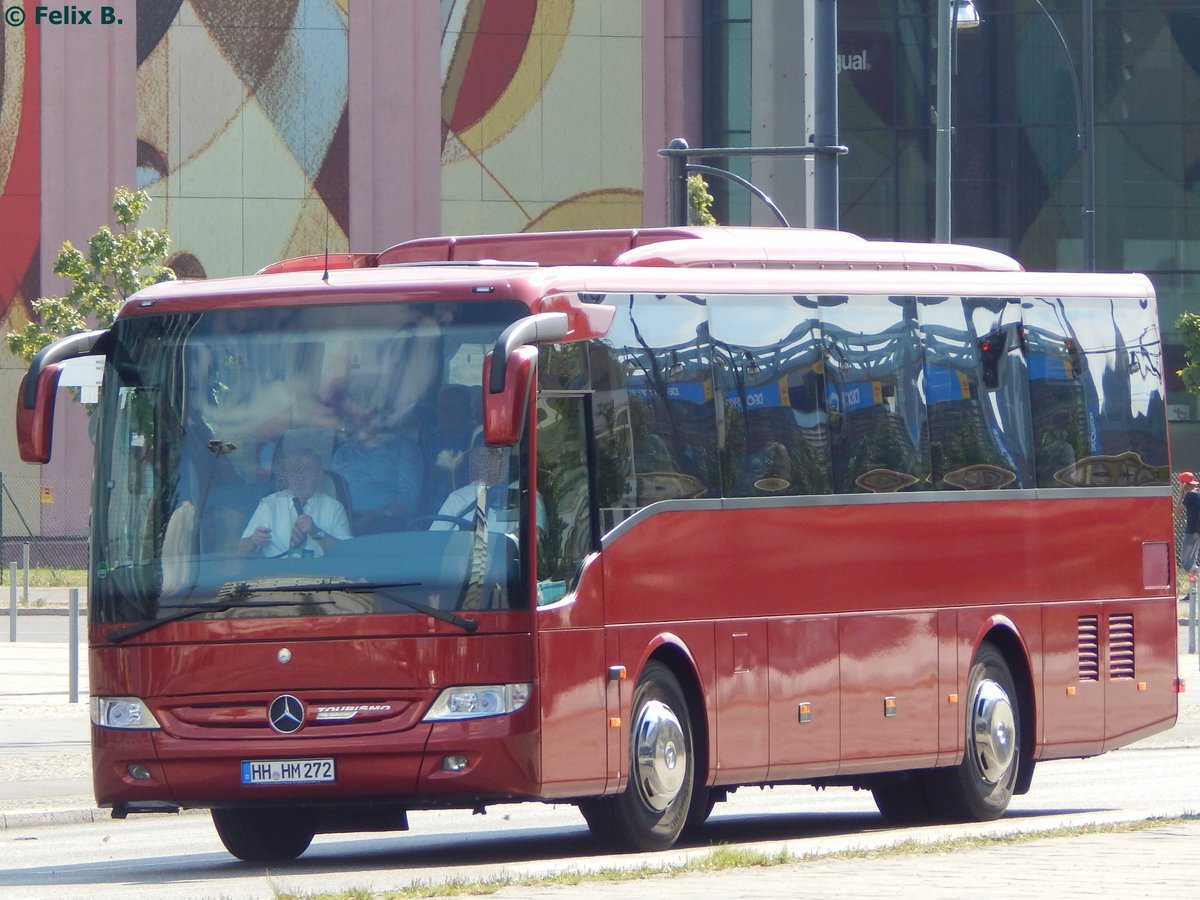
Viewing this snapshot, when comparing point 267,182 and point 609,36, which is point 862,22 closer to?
point 609,36

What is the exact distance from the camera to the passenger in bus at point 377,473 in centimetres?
1116

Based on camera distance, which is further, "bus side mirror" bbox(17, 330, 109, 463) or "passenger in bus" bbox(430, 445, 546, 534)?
"bus side mirror" bbox(17, 330, 109, 463)

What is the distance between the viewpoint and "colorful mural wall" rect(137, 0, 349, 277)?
1906 inches

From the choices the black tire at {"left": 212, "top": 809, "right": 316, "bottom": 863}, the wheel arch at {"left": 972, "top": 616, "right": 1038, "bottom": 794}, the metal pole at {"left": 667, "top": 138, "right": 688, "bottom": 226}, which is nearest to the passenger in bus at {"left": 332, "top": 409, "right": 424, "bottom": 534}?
the black tire at {"left": 212, "top": 809, "right": 316, "bottom": 863}

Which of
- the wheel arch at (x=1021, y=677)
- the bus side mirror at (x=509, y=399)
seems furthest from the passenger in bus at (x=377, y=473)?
the wheel arch at (x=1021, y=677)

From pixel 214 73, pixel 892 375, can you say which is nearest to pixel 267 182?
pixel 214 73

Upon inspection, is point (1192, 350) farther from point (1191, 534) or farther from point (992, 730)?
point (992, 730)

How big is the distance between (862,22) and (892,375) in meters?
37.0

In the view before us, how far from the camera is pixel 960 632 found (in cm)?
1400

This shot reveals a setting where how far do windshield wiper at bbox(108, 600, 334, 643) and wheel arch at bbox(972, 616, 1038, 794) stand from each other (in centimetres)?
474

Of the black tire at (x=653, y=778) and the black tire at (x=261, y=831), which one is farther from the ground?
the black tire at (x=653, y=778)

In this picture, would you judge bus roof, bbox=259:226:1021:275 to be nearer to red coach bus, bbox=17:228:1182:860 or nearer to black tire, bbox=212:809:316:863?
red coach bus, bbox=17:228:1182:860

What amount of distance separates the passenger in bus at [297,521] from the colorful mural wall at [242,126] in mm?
37646

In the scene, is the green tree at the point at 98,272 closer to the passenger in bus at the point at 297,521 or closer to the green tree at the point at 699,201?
the green tree at the point at 699,201
